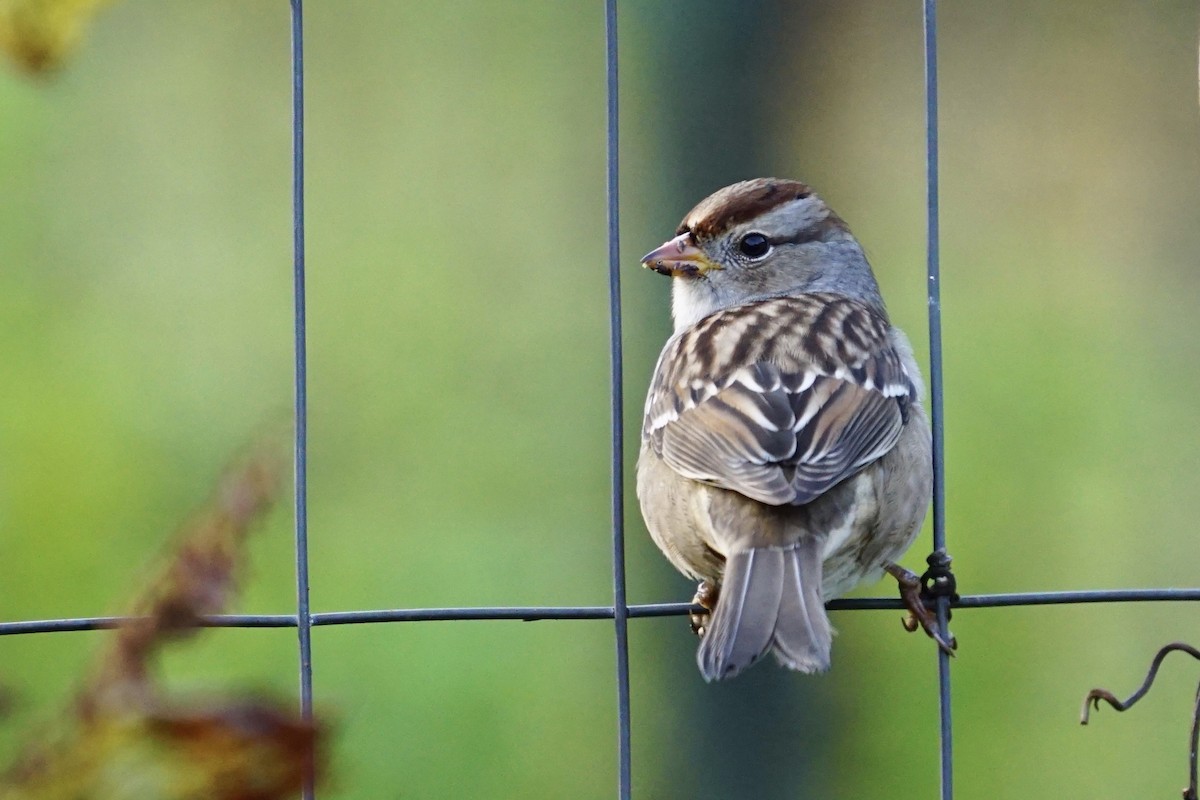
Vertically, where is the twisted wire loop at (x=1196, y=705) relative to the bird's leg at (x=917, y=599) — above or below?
below

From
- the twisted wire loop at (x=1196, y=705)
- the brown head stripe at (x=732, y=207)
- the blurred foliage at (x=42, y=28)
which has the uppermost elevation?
the brown head stripe at (x=732, y=207)

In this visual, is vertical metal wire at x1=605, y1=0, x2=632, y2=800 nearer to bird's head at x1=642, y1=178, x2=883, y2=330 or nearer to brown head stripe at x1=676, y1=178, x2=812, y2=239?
bird's head at x1=642, y1=178, x2=883, y2=330

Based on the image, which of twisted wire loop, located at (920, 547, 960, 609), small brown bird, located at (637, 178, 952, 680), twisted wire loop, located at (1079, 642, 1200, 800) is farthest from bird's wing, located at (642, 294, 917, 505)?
twisted wire loop, located at (1079, 642, 1200, 800)

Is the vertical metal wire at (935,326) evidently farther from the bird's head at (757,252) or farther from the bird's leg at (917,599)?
the bird's head at (757,252)

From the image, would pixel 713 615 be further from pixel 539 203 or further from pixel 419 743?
pixel 539 203

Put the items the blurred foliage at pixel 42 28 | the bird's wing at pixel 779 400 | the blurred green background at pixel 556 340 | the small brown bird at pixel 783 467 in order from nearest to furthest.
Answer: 1. the blurred foliage at pixel 42 28
2. the small brown bird at pixel 783 467
3. the bird's wing at pixel 779 400
4. the blurred green background at pixel 556 340

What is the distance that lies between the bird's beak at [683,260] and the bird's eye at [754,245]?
9 centimetres

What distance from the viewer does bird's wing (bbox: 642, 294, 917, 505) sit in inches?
135

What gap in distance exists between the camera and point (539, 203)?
764 centimetres

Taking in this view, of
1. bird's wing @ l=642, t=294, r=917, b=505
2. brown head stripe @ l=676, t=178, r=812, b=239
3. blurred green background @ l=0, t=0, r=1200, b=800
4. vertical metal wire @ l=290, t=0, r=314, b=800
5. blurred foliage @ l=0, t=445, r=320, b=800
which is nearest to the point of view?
blurred foliage @ l=0, t=445, r=320, b=800

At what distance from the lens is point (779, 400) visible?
3.64 metres

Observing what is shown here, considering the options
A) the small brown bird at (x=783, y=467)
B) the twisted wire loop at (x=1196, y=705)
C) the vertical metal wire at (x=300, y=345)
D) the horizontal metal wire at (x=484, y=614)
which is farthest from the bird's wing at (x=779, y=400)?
the vertical metal wire at (x=300, y=345)

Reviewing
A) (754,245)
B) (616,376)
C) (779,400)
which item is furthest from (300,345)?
(754,245)

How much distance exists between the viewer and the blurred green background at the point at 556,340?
6938mm
